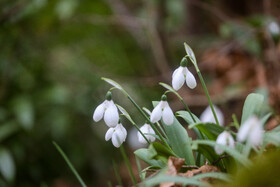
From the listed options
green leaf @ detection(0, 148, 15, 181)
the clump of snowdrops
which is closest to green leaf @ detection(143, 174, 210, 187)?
the clump of snowdrops

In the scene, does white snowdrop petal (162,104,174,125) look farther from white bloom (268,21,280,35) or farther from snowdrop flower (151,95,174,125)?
white bloom (268,21,280,35)

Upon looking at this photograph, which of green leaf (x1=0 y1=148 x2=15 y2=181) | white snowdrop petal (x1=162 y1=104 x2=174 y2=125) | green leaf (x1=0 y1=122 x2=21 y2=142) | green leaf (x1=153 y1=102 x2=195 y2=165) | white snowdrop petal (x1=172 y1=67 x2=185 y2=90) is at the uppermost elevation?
white snowdrop petal (x1=172 y1=67 x2=185 y2=90)

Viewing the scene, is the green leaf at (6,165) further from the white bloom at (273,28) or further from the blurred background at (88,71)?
the white bloom at (273,28)

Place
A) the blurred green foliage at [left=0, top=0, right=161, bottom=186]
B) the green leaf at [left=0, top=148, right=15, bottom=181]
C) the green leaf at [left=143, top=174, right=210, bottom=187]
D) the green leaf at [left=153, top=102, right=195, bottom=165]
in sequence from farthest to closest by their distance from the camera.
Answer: the blurred green foliage at [left=0, top=0, right=161, bottom=186] < the green leaf at [left=0, top=148, right=15, bottom=181] < the green leaf at [left=153, top=102, right=195, bottom=165] < the green leaf at [left=143, top=174, right=210, bottom=187]

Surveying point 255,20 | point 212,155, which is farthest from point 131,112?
point 212,155

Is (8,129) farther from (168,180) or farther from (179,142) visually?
(168,180)

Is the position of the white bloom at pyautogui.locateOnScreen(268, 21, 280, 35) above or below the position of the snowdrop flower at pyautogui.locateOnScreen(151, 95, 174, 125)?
below

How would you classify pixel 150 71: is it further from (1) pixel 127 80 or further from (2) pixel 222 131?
(2) pixel 222 131
